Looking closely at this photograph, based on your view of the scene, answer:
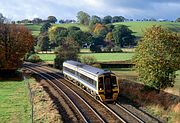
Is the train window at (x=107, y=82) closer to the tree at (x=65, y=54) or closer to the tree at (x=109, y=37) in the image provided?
the tree at (x=65, y=54)

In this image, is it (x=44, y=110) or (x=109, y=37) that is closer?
(x=44, y=110)

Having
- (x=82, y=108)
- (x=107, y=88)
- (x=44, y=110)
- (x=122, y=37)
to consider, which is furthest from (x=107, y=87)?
(x=122, y=37)

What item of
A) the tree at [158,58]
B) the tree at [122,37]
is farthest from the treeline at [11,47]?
the tree at [122,37]

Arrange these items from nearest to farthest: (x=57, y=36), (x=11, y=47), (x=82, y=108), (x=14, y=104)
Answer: (x=82, y=108), (x=14, y=104), (x=11, y=47), (x=57, y=36)

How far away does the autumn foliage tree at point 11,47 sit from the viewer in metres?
64.6

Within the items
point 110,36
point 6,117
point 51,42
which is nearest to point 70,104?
point 6,117

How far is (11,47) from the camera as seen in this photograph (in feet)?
215

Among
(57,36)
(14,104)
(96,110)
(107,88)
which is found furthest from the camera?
(57,36)

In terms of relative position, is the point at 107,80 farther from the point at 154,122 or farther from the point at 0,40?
the point at 0,40

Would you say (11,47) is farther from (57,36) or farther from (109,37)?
(109,37)

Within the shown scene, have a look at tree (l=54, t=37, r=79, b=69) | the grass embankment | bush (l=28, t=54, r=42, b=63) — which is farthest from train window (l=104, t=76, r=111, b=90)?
bush (l=28, t=54, r=42, b=63)

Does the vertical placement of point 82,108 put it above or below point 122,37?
below

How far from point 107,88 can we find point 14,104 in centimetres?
925

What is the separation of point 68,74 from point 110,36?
131412mm
